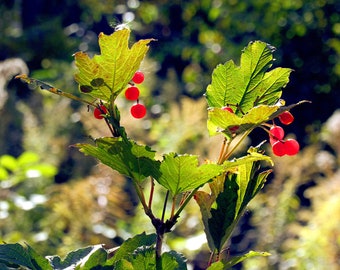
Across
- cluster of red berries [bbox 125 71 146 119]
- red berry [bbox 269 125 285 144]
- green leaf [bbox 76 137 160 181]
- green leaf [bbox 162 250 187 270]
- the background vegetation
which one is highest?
the background vegetation

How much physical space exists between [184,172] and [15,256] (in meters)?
0.17

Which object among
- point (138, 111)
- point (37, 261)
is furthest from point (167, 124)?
point (37, 261)

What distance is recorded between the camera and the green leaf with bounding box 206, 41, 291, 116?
640 mm

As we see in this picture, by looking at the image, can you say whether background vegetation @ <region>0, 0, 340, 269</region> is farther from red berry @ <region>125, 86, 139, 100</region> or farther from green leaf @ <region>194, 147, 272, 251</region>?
green leaf @ <region>194, 147, 272, 251</region>

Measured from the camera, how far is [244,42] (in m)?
5.20

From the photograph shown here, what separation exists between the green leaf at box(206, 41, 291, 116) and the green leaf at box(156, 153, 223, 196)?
3.0 inches

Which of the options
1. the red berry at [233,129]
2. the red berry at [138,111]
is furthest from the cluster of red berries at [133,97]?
the red berry at [233,129]

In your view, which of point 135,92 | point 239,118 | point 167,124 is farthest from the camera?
point 167,124

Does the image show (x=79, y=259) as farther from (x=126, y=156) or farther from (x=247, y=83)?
(x=247, y=83)

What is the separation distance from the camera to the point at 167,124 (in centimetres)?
336

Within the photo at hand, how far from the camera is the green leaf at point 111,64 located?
0.60 m

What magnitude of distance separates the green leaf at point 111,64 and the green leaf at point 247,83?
9cm

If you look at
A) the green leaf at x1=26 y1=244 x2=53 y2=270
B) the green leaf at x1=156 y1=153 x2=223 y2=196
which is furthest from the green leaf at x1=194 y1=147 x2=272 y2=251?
the green leaf at x1=26 y1=244 x2=53 y2=270

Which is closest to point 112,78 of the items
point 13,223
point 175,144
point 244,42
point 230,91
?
point 230,91
